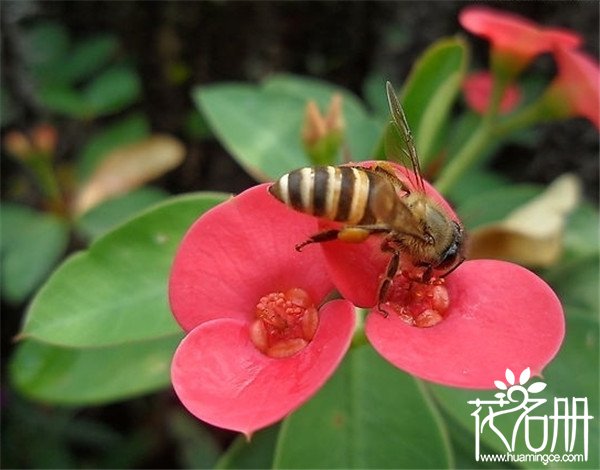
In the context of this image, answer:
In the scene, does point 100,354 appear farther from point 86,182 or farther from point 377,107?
point 377,107

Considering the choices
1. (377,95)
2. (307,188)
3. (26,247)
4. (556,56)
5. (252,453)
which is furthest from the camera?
(377,95)

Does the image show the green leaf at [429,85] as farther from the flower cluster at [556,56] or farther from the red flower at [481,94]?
the red flower at [481,94]

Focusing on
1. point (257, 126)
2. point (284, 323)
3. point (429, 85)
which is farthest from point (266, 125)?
point (284, 323)

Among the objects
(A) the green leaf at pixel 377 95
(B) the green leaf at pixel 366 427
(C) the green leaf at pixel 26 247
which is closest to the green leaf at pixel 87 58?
(C) the green leaf at pixel 26 247

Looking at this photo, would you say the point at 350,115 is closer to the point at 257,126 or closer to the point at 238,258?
the point at 257,126

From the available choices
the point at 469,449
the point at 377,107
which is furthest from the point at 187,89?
the point at 469,449
